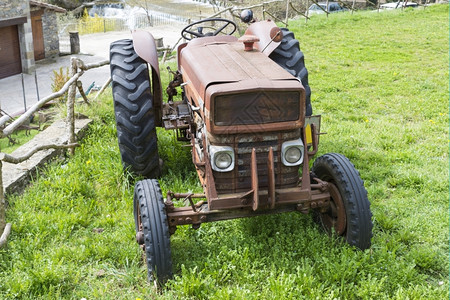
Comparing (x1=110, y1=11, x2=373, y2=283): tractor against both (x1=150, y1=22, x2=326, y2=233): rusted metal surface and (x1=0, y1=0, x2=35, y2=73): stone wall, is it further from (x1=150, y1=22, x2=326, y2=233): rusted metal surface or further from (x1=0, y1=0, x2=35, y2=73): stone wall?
(x1=0, y1=0, x2=35, y2=73): stone wall

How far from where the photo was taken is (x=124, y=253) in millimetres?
4148

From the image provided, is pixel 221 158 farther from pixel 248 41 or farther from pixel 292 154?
pixel 248 41

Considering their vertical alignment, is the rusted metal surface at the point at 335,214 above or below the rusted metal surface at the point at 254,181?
below

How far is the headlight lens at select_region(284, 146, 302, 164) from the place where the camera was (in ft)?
12.5

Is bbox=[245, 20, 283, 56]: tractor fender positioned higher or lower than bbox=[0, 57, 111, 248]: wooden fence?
higher

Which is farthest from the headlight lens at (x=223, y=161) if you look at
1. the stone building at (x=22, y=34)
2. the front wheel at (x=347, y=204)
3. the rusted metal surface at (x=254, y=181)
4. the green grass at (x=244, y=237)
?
the stone building at (x=22, y=34)

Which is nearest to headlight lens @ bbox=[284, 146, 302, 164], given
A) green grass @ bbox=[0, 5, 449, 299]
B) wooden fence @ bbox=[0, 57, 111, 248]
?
green grass @ bbox=[0, 5, 449, 299]

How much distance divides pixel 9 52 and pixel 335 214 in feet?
70.4

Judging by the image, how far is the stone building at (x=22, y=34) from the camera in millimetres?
21406

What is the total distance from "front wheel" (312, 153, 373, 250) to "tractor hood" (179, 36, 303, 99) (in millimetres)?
861

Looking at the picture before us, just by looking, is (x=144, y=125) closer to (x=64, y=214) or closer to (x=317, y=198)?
(x=64, y=214)

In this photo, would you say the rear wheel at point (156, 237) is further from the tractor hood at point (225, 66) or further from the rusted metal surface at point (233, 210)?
the tractor hood at point (225, 66)

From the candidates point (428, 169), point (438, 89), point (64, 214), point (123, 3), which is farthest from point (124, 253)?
point (123, 3)

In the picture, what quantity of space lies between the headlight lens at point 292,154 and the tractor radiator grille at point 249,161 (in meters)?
0.06
